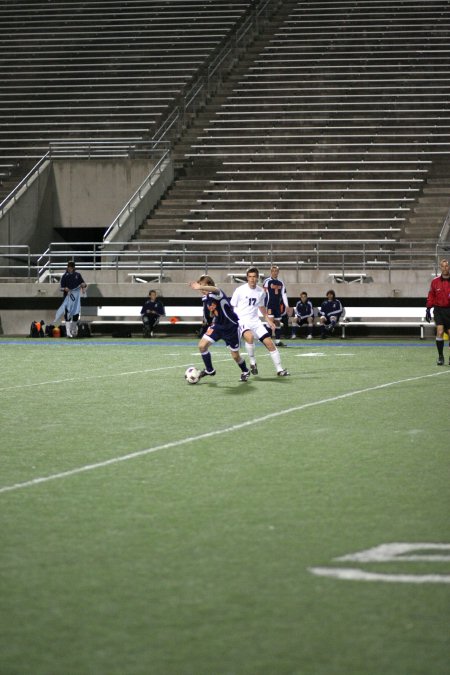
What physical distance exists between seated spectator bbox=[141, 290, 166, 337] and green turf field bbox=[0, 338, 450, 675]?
15.4m

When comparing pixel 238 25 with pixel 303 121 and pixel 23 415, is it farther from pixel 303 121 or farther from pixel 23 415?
pixel 23 415

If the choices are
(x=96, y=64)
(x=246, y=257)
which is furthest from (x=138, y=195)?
(x=96, y=64)

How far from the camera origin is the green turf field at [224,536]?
459 centimetres

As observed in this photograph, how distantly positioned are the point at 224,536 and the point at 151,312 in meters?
23.2

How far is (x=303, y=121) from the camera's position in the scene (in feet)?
128

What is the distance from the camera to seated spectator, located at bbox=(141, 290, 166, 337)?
29.5m

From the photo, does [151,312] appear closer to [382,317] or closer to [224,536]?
[382,317]

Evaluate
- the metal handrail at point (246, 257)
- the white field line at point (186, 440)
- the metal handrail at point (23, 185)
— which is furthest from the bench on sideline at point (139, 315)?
the white field line at point (186, 440)

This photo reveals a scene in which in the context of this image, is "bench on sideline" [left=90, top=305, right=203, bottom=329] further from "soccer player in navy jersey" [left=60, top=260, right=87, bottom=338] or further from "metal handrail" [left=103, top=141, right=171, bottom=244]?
"metal handrail" [left=103, top=141, right=171, bottom=244]

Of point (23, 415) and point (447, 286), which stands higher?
point (447, 286)

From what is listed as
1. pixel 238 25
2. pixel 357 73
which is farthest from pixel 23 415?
pixel 238 25

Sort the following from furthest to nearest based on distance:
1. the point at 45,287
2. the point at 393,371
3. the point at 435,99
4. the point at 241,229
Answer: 1. the point at 435,99
2. the point at 241,229
3. the point at 45,287
4. the point at 393,371

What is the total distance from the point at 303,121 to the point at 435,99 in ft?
14.9

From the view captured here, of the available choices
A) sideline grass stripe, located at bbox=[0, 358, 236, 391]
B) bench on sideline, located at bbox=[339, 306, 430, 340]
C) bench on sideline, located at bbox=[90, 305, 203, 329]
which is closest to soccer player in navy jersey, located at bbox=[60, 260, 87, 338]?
bench on sideline, located at bbox=[90, 305, 203, 329]
